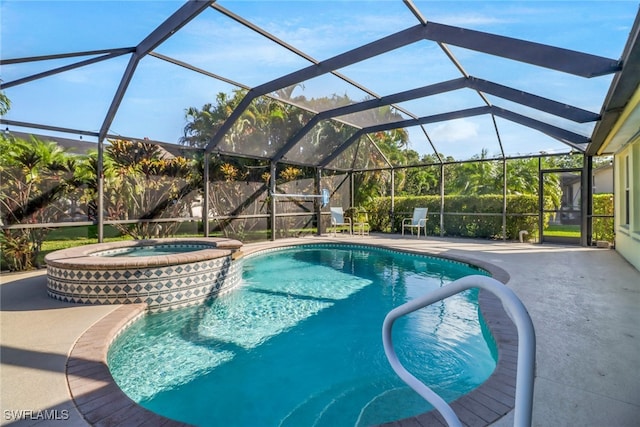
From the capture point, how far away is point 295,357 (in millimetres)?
3600

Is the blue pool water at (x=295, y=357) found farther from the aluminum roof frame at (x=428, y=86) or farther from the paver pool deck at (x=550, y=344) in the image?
the aluminum roof frame at (x=428, y=86)

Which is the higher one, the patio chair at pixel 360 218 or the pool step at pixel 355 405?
the patio chair at pixel 360 218

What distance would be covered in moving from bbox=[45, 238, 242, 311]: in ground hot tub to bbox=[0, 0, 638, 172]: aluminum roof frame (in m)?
3.10

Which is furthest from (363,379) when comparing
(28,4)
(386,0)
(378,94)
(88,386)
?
(378,94)

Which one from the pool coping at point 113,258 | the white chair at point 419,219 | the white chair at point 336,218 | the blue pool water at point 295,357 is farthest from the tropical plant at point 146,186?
the white chair at point 419,219

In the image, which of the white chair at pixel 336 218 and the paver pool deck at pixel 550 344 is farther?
the white chair at pixel 336 218

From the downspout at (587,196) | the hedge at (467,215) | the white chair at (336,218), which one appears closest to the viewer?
the downspout at (587,196)

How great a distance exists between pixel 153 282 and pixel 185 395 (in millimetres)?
2423

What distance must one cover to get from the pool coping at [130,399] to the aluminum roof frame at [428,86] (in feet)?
10.6

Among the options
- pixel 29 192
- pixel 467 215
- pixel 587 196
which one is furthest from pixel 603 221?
pixel 29 192

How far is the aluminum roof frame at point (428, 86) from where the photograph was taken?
448 cm

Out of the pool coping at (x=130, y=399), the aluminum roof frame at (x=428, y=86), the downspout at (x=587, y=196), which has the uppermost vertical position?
the aluminum roof frame at (x=428, y=86)

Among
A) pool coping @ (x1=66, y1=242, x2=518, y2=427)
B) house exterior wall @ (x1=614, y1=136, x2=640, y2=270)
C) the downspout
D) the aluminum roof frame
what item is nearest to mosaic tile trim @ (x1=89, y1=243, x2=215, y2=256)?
the aluminum roof frame

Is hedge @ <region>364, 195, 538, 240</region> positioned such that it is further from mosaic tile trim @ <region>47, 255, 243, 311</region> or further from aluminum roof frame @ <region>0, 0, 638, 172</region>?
mosaic tile trim @ <region>47, 255, 243, 311</region>
